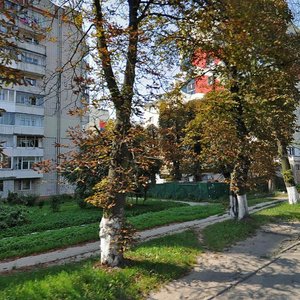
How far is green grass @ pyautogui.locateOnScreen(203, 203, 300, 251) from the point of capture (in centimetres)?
1028

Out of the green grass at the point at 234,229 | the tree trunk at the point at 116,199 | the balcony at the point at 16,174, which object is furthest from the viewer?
the balcony at the point at 16,174

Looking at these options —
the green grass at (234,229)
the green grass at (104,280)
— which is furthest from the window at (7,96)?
the green grass at (104,280)

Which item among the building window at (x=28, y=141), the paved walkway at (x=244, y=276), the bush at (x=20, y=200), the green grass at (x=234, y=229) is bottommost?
the paved walkway at (x=244, y=276)

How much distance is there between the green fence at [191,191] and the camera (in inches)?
1302

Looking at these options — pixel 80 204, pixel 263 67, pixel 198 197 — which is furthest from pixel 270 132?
pixel 198 197

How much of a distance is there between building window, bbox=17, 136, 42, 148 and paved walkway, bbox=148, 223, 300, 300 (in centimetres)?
3573

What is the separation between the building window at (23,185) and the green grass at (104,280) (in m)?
36.8

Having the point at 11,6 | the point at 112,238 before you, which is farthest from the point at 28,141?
the point at 11,6

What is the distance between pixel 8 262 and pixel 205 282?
5068 mm

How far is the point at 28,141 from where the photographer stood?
4266 cm

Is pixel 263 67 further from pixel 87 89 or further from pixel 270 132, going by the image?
pixel 87 89

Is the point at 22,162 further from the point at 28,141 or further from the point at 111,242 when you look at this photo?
the point at 111,242

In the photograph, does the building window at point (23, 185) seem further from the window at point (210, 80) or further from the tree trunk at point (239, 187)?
the tree trunk at point (239, 187)

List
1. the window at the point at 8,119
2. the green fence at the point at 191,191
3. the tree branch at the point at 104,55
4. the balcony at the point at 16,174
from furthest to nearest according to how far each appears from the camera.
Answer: the window at the point at 8,119 → the balcony at the point at 16,174 → the green fence at the point at 191,191 → the tree branch at the point at 104,55
